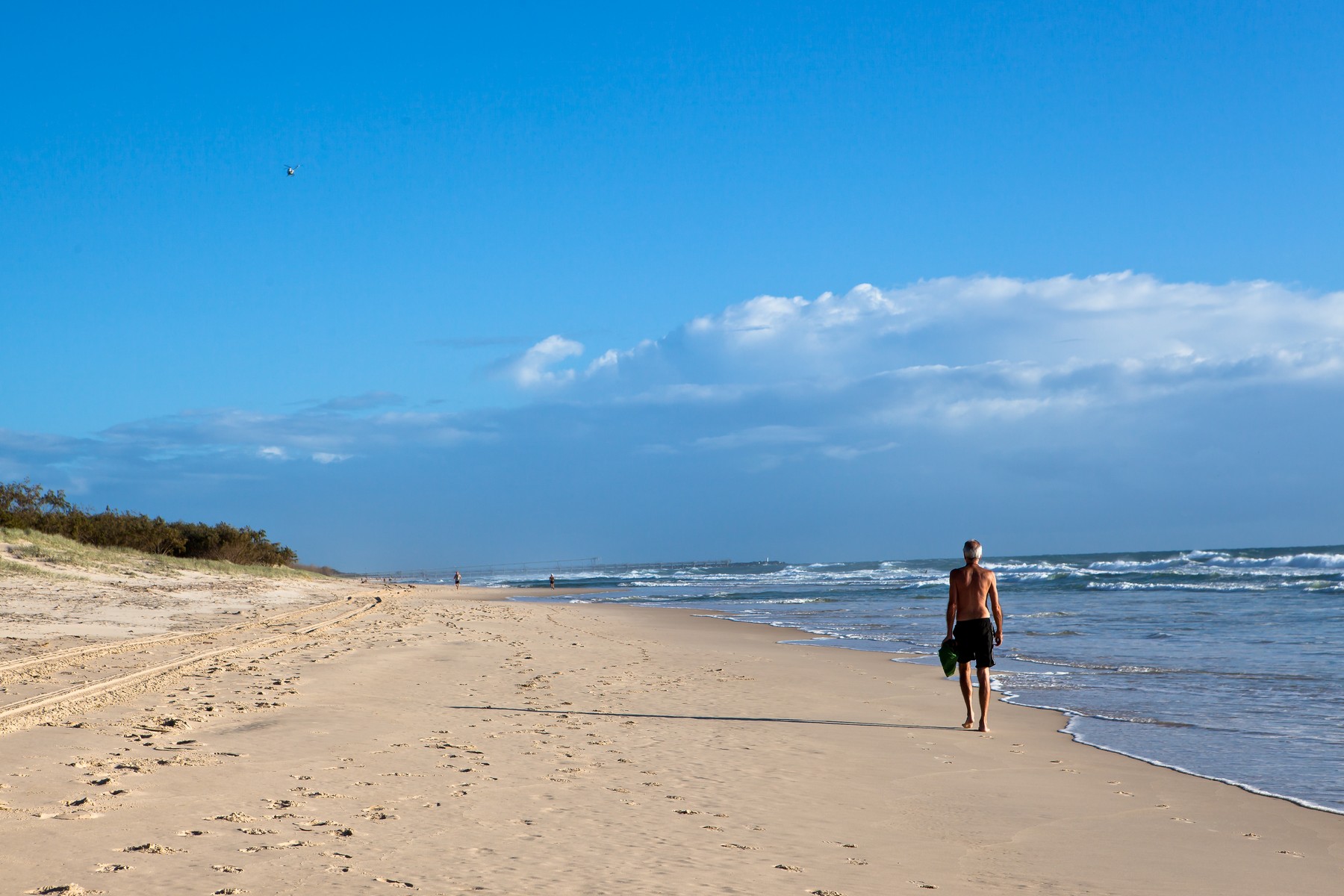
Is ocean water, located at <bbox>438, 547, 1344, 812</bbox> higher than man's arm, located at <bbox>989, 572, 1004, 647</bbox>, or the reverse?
man's arm, located at <bbox>989, 572, 1004, 647</bbox>

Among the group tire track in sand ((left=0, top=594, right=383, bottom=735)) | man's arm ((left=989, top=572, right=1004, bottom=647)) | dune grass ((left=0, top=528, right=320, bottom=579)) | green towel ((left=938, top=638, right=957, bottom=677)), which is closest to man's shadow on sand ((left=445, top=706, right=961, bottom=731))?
green towel ((left=938, top=638, right=957, bottom=677))

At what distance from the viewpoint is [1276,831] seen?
20.0 feet

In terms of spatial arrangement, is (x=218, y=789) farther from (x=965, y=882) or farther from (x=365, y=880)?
(x=965, y=882)

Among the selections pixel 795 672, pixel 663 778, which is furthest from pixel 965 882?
pixel 795 672

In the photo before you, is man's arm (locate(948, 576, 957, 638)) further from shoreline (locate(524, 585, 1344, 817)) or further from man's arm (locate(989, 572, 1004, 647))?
shoreline (locate(524, 585, 1344, 817))

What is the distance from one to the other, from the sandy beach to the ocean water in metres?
0.77

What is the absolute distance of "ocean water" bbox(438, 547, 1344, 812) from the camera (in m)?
8.52

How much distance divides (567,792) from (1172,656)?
41.0 ft

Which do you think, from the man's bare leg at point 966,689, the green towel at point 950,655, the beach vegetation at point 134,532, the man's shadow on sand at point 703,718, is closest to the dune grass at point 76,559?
the beach vegetation at point 134,532

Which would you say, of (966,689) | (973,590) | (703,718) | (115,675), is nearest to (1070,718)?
(966,689)

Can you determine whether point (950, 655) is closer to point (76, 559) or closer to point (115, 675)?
point (115, 675)

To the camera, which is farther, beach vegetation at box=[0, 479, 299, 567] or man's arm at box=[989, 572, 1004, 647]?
beach vegetation at box=[0, 479, 299, 567]

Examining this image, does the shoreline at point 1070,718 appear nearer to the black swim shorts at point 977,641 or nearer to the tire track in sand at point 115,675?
the black swim shorts at point 977,641

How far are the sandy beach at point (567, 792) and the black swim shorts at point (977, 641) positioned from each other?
0.73 metres
